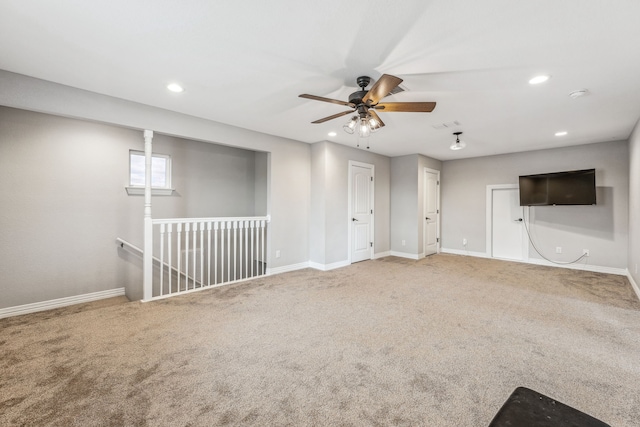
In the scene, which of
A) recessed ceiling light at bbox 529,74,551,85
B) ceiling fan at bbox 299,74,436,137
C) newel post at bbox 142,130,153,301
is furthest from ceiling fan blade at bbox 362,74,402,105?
newel post at bbox 142,130,153,301

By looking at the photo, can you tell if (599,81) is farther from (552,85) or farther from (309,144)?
(309,144)

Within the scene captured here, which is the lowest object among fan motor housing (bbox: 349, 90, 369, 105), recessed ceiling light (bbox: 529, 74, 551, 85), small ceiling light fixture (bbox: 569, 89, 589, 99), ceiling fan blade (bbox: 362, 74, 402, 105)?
ceiling fan blade (bbox: 362, 74, 402, 105)

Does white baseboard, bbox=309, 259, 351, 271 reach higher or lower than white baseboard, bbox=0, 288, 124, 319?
higher

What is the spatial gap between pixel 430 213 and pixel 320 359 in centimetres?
530

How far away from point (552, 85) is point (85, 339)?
4.97 m

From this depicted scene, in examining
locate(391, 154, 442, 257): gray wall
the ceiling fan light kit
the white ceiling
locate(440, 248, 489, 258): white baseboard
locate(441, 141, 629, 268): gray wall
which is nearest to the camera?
the white ceiling

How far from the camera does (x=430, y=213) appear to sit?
262 inches

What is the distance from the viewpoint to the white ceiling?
1.76 meters

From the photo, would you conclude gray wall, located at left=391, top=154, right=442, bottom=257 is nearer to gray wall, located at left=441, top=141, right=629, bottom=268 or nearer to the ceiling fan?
gray wall, located at left=441, top=141, right=629, bottom=268

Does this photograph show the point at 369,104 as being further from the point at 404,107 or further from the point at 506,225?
the point at 506,225

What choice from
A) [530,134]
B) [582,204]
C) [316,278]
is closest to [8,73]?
[316,278]

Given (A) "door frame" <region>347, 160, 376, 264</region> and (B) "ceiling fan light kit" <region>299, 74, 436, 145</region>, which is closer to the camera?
(B) "ceiling fan light kit" <region>299, 74, 436, 145</region>

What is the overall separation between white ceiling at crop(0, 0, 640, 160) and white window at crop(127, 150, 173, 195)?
1549mm

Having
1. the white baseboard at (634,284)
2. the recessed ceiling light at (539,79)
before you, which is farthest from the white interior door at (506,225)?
the recessed ceiling light at (539,79)
